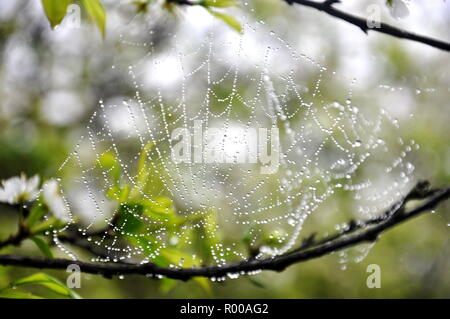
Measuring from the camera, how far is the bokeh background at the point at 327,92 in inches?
128

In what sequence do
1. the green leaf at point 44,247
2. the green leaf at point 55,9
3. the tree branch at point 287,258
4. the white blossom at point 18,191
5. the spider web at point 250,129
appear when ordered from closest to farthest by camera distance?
the tree branch at point 287,258 → the green leaf at point 55,9 → the green leaf at point 44,247 → the white blossom at point 18,191 → the spider web at point 250,129

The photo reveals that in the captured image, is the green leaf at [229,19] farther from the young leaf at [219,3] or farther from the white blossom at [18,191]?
the white blossom at [18,191]

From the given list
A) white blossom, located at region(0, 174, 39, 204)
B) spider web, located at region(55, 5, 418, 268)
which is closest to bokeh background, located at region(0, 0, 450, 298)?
spider web, located at region(55, 5, 418, 268)

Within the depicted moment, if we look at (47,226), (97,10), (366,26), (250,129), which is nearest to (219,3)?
(97,10)

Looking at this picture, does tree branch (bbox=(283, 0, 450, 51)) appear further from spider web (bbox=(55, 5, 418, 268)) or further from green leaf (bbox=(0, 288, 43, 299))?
spider web (bbox=(55, 5, 418, 268))

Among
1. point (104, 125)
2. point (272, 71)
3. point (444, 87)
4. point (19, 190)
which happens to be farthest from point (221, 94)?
point (19, 190)

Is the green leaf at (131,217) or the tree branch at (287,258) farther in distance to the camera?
the green leaf at (131,217)

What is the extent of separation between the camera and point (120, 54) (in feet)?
11.9

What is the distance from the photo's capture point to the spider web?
2.88 metres

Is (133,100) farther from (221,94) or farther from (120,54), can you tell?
(221,94)

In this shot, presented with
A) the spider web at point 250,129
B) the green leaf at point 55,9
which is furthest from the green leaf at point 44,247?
the spider web at point 250,129

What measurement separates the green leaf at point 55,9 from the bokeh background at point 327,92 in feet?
6.64

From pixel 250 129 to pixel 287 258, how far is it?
1938mm

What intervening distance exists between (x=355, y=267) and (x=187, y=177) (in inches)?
88.1
